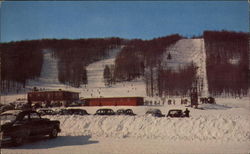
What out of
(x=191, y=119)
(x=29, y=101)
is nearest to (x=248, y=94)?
(x=29, y=101)

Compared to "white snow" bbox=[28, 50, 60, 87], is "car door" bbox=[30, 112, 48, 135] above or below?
below

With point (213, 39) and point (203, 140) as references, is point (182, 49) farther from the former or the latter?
point (203, 140)

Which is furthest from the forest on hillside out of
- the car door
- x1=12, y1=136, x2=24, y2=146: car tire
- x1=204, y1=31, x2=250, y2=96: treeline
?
x1=12, y1=136, x2=24, y2=146: car tire

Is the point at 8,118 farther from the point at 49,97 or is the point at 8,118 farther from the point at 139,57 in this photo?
the point at 139,57

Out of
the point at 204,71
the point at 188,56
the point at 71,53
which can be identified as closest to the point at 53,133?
the point at 204,71

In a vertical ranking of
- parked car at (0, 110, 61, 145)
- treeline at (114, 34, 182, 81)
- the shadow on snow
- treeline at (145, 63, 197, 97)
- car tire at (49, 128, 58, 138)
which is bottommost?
the shadow on snow

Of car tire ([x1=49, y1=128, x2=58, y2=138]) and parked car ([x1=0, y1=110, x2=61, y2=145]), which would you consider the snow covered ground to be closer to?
car tire ([x1=49, y1=128, x2=58, y2=138])

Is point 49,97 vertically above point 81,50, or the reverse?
point 81,50
